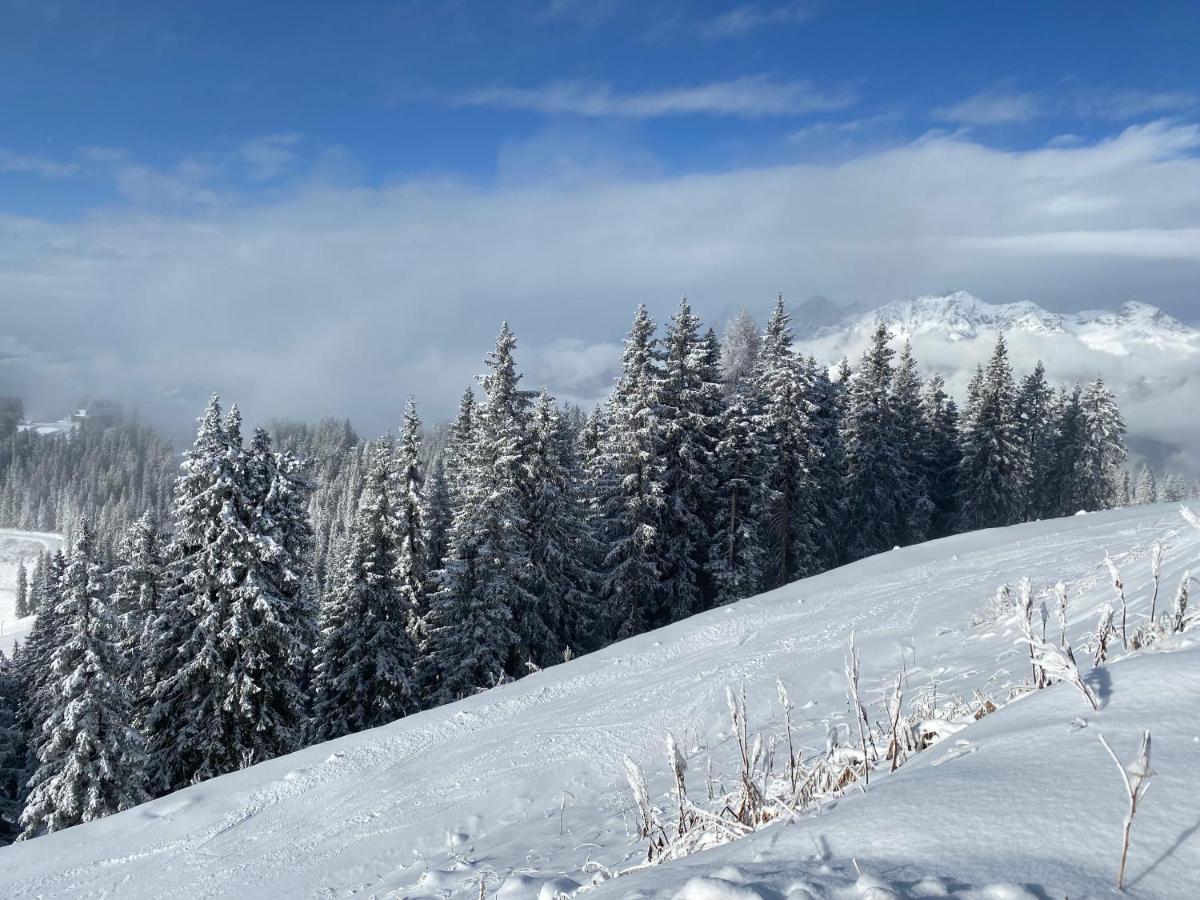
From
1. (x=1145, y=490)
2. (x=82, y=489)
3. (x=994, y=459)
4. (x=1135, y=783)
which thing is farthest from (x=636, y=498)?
(x=82, y=489)

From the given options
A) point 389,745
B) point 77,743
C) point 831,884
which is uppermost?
point 831,884

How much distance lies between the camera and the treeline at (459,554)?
19.0 metres

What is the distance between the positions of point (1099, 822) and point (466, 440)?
3088 centimetres

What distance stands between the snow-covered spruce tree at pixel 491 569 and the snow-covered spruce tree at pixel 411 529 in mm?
1290

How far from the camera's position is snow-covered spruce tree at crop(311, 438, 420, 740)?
2286 centimetres

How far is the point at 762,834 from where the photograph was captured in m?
2.66

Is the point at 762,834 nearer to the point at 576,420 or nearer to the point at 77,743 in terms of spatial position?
the point at 77,743

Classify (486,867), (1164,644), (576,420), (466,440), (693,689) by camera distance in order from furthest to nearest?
(576,420)
(466,440)
(693,689)
(486,867)
(1164,644)

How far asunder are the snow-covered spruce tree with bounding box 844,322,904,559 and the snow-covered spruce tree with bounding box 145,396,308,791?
27.6 metres

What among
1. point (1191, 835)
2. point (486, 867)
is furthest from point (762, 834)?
point (486, 867)

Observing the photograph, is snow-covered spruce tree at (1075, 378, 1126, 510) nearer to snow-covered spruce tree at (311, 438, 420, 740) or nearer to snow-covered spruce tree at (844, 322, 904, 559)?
snow-covered spruce tree at (844, 322, 904, 559)

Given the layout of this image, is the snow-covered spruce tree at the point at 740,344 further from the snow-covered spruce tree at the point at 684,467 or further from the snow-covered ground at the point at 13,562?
the snow-covered ground at the point at 13,562

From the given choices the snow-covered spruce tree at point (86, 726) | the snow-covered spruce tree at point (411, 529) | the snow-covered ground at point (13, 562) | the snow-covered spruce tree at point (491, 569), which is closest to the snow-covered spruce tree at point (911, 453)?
the snow-covered spruce tree at point (491, 569)

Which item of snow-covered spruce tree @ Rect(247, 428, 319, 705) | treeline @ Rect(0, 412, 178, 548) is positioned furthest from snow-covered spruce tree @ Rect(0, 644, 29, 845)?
treeline @ Rect(0, 412, 178, 548)
